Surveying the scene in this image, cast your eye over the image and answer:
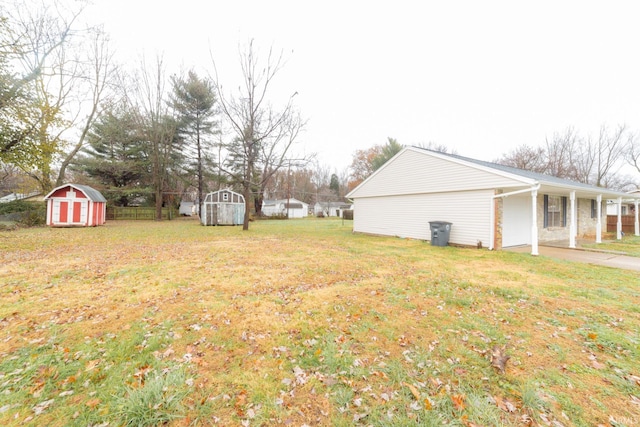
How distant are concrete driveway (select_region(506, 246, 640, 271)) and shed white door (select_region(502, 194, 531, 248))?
3.31 feet

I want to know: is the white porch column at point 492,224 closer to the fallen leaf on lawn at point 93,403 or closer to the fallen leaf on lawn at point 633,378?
the fallen leaf on lawn at point 633,378

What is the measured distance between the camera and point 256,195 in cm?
3125

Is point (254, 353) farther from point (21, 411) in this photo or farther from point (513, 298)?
point (513, 298)

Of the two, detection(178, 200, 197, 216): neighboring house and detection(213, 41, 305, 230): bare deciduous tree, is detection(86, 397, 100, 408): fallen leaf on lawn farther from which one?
detection(178, 200, 197, 216): neighboring house

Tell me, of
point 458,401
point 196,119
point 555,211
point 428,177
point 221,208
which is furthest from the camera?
point 196,119

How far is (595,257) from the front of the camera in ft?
27.0

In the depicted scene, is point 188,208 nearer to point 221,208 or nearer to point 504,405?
point 221,208

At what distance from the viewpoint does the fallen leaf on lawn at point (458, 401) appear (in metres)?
2.06

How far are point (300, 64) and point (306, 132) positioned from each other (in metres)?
6.36

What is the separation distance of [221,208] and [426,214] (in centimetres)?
1629

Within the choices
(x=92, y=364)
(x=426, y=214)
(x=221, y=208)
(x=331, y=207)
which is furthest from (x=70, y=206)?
(x=331, y=207)

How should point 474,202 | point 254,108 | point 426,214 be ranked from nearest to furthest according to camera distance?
point 474,202 → point 426,214 → point 254,108

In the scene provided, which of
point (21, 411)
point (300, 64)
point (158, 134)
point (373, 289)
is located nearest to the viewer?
point (21, 411)

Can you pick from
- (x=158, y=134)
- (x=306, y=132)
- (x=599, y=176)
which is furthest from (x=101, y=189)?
(x=599, y=176)
